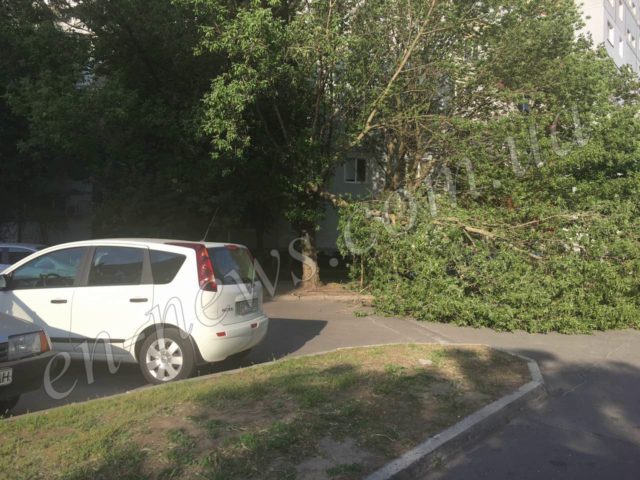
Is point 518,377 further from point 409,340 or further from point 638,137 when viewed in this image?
point 638,137

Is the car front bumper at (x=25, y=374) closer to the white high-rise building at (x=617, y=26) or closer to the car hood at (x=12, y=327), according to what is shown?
the car hood at (x=12, y=327)

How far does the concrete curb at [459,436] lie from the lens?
4.29m

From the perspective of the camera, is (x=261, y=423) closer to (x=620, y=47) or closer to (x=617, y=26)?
(x=617, y=26)

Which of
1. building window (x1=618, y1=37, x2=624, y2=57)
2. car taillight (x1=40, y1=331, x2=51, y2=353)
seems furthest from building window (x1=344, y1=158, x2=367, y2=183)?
building window (x1=618, y1=37, x2=624, y2=57)

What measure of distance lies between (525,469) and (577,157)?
9395 millimetres

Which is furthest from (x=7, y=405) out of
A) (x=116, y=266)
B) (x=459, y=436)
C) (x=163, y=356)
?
(x=459, y=436)

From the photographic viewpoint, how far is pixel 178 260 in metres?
6.80

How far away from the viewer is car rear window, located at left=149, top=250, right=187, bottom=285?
6773 mm

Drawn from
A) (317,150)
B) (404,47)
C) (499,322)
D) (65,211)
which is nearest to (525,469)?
(499,322)

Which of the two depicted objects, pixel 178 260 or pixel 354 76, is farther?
pixel 354 76

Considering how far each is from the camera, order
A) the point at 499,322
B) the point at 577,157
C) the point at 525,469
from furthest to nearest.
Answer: the point at 577,157
the point at 499,322
the point at 525,469

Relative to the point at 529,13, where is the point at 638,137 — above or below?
below

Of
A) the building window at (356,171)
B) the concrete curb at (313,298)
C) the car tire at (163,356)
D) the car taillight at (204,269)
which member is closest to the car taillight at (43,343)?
the car tire at (163,356)

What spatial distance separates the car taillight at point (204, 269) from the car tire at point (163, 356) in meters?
0.61
